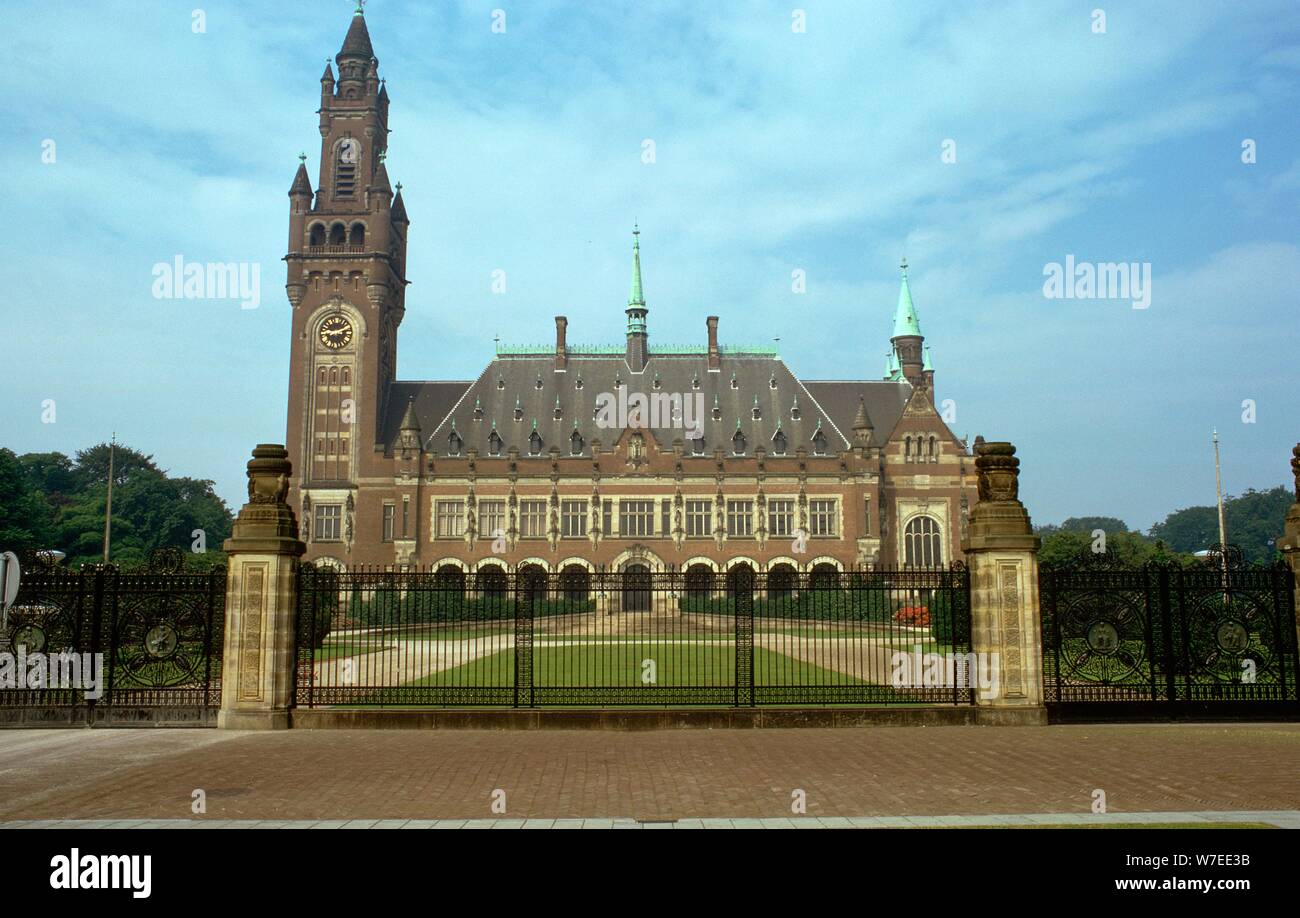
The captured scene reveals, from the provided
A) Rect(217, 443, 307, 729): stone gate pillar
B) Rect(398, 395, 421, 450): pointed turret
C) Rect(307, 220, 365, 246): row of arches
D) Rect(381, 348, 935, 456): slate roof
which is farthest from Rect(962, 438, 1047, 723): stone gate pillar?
Rect(307, 220, 365, 246): row of arches

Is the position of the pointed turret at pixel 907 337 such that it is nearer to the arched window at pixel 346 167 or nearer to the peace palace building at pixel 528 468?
the peace palace building at pixel 528 468

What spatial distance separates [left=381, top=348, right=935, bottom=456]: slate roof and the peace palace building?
22 centimetres

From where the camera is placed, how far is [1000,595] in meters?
14.9

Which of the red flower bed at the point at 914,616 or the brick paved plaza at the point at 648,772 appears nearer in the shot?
the brick paved plaza at the point at 648,772

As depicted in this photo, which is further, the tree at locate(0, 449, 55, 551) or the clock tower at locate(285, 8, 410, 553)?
the tree at locate(0, 449, 55, 551)

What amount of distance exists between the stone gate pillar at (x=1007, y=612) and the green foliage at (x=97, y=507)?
5422cm

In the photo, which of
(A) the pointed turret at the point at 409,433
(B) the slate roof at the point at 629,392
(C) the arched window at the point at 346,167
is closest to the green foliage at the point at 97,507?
(A) the pointed turret at the point at 409,433

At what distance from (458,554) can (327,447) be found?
10.5m

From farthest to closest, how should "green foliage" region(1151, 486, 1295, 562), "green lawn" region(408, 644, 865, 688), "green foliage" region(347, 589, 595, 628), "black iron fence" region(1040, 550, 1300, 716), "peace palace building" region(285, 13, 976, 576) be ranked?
"green foliage" region(1151, 486, 1295, 562)
"peace palace building" region(285, 13, 976, 576)
"green lawn" region(408, 644, 865, 688)
"green foliage" region(347, 589, 595, 628)
"black iron fence" region(1040, 550, 1300, 716)

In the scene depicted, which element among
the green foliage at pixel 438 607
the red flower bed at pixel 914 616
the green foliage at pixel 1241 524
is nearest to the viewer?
the red flower bed at pixel 914 616

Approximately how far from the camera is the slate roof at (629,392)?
203 ft

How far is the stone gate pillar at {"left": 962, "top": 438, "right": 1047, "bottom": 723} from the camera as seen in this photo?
14.8 m

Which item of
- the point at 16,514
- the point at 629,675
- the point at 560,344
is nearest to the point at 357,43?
the point at 560,344

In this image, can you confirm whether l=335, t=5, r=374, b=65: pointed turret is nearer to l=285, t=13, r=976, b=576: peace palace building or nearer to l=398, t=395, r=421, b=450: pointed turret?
l=285, t=13, r=976, b=576: peace palace building
